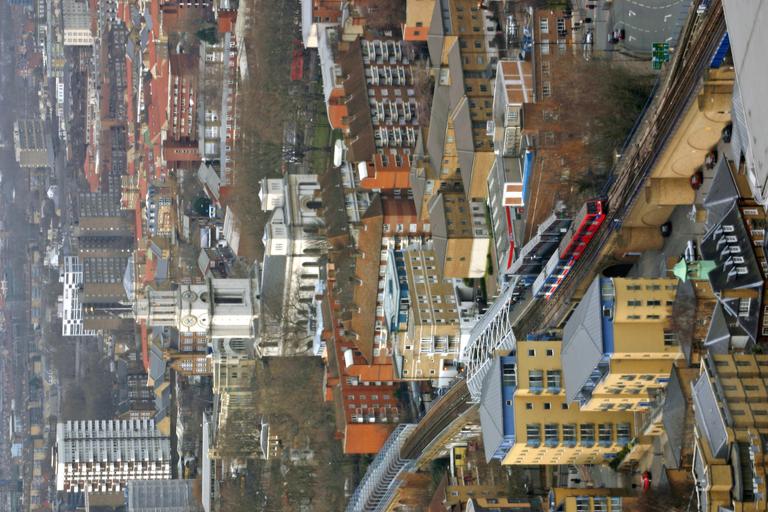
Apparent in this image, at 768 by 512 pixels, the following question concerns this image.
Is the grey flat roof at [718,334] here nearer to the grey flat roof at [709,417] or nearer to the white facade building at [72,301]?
the grey flat roof at [709,417]

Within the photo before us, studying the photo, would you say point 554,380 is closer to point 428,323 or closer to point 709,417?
point 709,417

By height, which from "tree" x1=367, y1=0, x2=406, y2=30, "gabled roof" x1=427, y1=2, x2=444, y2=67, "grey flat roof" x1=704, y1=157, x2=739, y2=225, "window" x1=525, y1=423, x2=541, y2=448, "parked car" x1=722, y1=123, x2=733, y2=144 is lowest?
"window" x1=525, y1=423, x2=541, y2=448

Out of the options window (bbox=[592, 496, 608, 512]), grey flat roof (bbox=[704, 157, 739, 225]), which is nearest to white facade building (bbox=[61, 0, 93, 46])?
A: window (bbox=[592, 496, 608, 512])

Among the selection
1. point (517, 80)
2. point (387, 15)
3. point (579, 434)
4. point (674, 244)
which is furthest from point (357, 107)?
point (674, 244)

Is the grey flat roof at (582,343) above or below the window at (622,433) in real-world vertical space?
above

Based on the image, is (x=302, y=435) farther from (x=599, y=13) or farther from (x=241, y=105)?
(x=599, y=13)

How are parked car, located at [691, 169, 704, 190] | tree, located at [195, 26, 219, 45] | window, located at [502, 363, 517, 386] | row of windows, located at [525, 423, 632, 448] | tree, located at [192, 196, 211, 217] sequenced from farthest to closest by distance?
1. tree, located at [195, 26, 219, 45]
2. tree, located at [192, 196, 211, 217]
3. window, located at [502, 363, 517, 386]
4. row of windows, located at [525, 423, 632, 448]
5. parked car, located at [691, 169, 704, 190]

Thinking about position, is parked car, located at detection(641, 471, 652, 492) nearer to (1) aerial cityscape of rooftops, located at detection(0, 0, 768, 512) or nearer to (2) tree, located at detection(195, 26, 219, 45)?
(1) aerial cityscape of rooftops, located at detection(0, 0, 768, 512)

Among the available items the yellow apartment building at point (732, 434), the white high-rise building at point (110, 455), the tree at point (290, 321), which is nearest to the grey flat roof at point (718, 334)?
the yellow apartment building at point (732, 434)
